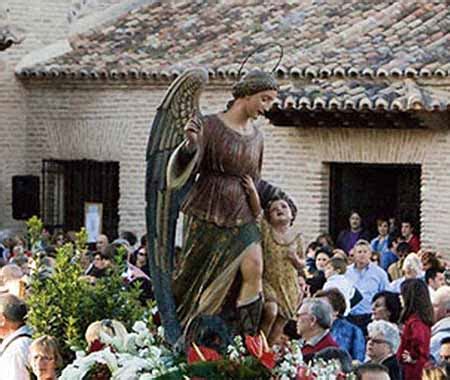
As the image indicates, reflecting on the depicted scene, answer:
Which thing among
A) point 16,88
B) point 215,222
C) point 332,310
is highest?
point 16,88

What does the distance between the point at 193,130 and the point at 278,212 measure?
2.50 feet

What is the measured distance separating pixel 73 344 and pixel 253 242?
1.29 meters

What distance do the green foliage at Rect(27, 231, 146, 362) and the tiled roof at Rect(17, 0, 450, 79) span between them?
1143 cm

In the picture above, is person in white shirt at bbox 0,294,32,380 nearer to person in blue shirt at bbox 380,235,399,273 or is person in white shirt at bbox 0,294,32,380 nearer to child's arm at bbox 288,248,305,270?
child's arm at bbox 288,248,305,270

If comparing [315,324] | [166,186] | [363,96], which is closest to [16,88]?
[363,96]

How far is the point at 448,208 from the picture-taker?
24.4 meters

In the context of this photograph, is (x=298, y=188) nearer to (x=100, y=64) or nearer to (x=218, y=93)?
(x=218, y=93)

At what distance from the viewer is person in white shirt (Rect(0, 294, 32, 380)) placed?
12.8 m

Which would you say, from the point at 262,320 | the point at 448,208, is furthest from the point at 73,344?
the point at 448,208

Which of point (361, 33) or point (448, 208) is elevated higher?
point (361, 33)

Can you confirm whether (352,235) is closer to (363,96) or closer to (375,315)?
(363,96)

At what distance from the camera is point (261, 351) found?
419 inches

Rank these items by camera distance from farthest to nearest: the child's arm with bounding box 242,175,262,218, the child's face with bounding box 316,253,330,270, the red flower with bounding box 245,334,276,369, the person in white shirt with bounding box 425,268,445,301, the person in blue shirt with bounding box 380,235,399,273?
the person in blue shirt with bounding box 380,235,399,273 → the child's face with bounding box 316,253,330,270 → the person in white shirt with bounding box 425,268,445,301 → the child's arm with bounding box 242,175,262,218 → the red flower with bounding box 245,334,276,369

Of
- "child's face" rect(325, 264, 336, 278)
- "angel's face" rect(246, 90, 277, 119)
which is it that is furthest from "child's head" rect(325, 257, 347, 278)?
"angel's face" rect(246, 90, 277, 119)
